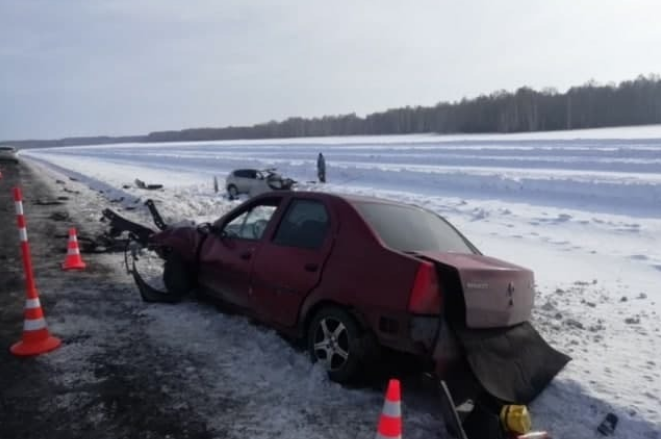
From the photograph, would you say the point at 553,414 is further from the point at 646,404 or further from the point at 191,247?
the point at 191,247

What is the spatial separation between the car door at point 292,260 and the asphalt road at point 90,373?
974 millimetres

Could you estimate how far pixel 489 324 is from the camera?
4.12 meters

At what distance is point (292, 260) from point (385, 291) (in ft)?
3.73

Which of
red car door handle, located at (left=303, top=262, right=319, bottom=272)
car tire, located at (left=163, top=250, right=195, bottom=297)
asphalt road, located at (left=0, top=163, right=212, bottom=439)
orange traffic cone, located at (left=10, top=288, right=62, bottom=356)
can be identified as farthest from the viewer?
car tire, located at (left=163, top=250, right=195, bottom=297)

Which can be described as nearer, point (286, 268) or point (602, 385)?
point (602, 385)

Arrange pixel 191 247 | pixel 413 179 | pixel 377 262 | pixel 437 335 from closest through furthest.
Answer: pixel 437 335, pixel 377 262, pixel 191 247, pixel 413 179

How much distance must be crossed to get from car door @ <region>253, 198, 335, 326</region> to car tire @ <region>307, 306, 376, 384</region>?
0.29m

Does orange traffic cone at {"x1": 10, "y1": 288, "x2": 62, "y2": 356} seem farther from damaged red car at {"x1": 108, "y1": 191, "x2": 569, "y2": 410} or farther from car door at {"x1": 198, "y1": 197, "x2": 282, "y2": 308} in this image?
damaged red car at {"x1": 108, "y1": 191, "x2": 569, "y2": 410}

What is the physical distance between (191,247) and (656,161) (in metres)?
28.5

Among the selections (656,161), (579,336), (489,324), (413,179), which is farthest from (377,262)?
(656,161)

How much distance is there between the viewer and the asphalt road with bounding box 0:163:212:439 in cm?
375

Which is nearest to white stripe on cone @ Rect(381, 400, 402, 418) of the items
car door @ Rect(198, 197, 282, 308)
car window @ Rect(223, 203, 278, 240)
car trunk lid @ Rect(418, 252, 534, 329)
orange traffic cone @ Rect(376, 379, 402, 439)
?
orange traffic cone @ Rect(376, 379, 402, 439)

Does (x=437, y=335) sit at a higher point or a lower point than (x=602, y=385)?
higher

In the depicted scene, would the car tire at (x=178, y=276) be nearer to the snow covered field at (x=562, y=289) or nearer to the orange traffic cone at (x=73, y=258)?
the snow covered field at (x=562, y=289)
